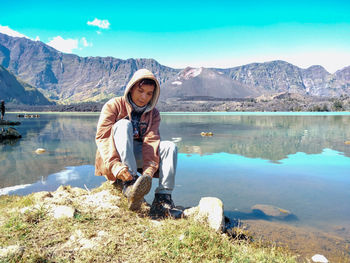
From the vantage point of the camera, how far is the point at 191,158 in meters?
11.8

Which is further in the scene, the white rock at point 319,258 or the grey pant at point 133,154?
the grey pant at point 133,154

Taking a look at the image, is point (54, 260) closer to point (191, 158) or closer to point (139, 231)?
point (139, 231)

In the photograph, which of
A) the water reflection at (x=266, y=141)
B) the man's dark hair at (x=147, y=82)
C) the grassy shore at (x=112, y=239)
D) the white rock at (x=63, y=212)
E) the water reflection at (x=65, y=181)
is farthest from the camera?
the water reflection at (x=266, y=141)

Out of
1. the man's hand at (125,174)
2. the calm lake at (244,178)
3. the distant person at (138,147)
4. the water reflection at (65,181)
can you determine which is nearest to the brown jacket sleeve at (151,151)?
the distant person at (138,147)

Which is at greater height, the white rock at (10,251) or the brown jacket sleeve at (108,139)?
the brown jacket sleeve at (108,139)

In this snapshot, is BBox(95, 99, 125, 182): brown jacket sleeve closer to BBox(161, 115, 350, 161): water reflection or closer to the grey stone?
the grey stone

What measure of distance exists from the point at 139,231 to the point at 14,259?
1.41 meters

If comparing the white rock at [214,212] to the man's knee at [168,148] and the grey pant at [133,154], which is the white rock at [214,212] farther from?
the man's knee at [168,148]

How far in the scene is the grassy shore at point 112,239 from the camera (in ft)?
9.75

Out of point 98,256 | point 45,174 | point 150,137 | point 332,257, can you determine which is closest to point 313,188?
point 332,257

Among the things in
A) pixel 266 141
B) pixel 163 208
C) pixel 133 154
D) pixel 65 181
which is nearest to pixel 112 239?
pixel 163 208

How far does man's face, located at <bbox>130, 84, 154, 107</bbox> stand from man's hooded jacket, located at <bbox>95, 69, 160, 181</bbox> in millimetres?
100

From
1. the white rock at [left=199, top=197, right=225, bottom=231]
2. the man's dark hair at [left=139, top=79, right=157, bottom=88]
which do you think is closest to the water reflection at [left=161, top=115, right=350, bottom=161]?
Result: the white rock at [left=199, top=197, right=225, bottom=231]

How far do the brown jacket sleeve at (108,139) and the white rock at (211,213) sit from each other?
1.36 m
